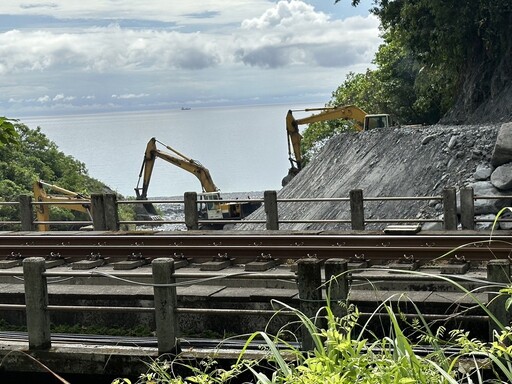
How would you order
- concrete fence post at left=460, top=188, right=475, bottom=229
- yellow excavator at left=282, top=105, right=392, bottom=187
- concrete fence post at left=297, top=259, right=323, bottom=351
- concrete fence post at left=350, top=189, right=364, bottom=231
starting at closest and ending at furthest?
concrete fence post at left=297, top=259, right=323, bottom=351
concrete fence post at left=460, top=188, right=475, bottom=229
concrete fence post at left=350, top=189, right=364, bottom=231
yellow excavator at left=282, top=105, right=392, bottom=187

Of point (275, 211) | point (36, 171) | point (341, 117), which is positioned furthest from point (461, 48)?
point (36, 171)

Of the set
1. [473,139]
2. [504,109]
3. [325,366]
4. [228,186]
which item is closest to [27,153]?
[504,109]

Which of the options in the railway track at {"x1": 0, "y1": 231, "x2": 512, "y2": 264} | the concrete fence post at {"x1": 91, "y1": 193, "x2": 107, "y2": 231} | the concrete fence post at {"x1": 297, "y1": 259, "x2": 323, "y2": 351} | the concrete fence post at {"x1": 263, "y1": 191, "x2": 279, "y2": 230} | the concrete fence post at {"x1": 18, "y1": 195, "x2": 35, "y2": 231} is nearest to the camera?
the concrete fence post at {"x1": 297, "y1": 259, "x2": 323, "y2": 351}

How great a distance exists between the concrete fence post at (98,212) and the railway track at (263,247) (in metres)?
2.35

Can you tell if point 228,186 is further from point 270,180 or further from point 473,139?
point 473,139

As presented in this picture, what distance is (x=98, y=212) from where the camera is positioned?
18875 millimetres

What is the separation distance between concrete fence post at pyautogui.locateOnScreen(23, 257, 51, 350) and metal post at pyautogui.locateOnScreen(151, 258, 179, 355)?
4.51 ft

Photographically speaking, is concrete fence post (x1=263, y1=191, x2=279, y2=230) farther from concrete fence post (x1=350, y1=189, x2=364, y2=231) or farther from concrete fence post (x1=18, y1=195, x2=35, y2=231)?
concrete fence post (x1=18, y1=195, x2=35, y2=231)

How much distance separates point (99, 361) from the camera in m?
9.66

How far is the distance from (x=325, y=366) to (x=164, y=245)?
1056cm

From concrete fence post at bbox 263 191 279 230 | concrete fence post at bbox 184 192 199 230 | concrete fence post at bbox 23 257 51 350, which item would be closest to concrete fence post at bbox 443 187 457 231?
concrete fence post at bbox 263 191 279 230

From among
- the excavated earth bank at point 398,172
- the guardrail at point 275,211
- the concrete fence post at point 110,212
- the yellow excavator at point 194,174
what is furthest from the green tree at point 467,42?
the concrete fence post at point 110,212

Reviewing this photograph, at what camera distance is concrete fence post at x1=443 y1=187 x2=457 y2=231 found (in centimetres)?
1620

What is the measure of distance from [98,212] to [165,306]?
961 cm
